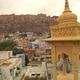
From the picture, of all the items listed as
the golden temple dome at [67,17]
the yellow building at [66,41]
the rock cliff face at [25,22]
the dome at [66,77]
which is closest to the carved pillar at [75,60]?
the yellow building at [66,41]

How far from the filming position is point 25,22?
5738 inches

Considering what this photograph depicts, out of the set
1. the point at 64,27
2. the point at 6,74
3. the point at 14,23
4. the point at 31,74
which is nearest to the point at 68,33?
the point at 64,27

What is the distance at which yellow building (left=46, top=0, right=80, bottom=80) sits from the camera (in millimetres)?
6750

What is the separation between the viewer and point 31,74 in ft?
86.5

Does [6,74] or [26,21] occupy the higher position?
[26,21]

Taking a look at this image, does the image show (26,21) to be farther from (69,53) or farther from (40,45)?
(69,53)

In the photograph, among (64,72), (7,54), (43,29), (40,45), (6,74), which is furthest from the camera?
(43,29)

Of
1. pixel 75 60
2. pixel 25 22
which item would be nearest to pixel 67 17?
pixel 75 60

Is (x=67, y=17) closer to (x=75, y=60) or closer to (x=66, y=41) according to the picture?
(x=66, y=41)

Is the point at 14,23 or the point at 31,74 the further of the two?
the point at 14,23

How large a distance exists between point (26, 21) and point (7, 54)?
110m

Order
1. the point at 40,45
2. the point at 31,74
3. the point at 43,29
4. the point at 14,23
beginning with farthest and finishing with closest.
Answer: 1. the point at 14,23
2. the point at 43,29
3. the point at 40,45
4. the point at 31,74

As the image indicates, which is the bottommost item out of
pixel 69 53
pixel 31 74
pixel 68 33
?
pixel 31 74

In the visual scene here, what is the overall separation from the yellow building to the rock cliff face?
117236 mm
